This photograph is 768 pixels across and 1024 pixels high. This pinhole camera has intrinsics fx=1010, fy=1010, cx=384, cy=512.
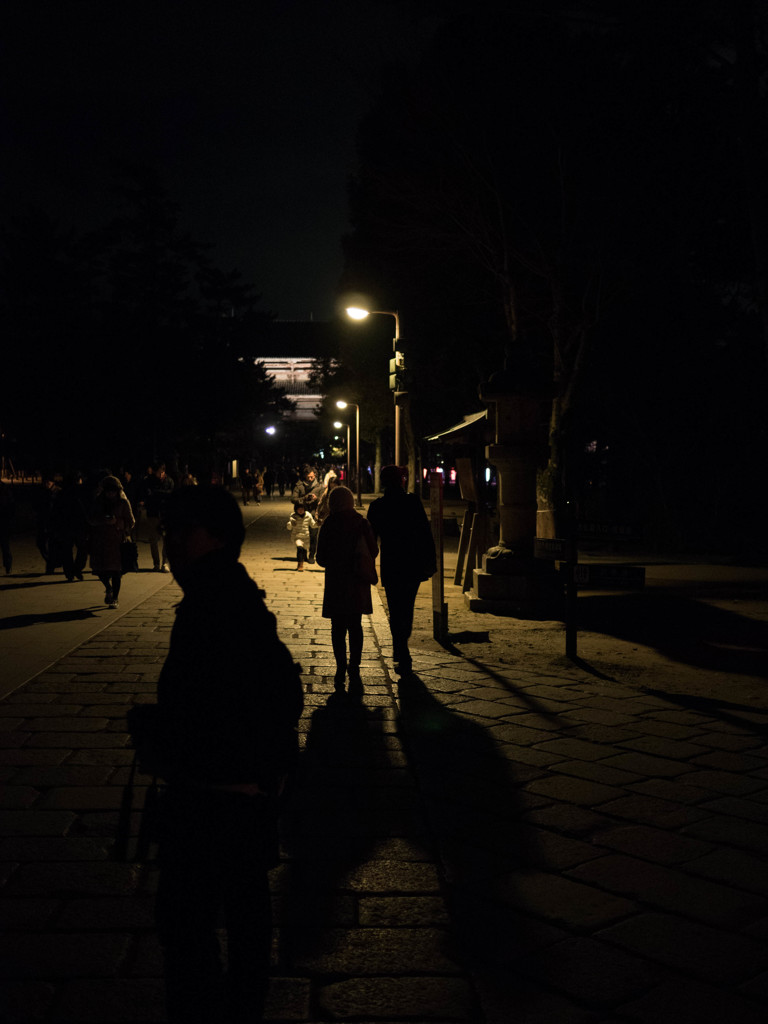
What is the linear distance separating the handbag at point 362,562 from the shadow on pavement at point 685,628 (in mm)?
3188

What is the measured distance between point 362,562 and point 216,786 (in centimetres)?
526

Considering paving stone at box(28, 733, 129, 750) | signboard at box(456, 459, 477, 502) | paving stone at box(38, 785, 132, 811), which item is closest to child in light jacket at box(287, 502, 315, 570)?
signboard at box(456, 459, 477, 502)

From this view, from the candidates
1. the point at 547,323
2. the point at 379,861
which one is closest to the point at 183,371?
the point at 547,323

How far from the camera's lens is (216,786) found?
261 cm

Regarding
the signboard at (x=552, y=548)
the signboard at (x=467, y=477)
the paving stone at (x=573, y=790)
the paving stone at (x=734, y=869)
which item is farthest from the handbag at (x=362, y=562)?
the signboard at (x=467, y=477)

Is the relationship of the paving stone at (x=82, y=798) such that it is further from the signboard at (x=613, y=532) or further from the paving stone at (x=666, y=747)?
the signboard at (x=613, y=532)

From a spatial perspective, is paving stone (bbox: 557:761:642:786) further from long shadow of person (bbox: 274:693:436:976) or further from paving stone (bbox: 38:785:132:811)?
paving stone (bbox: 38:785:132:811)

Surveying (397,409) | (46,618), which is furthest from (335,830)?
(397,409)

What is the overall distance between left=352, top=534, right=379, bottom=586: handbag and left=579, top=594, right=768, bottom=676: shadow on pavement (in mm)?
3188

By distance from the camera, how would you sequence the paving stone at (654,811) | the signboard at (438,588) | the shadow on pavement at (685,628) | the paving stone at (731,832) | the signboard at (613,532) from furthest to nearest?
the signboard at (438,588), the shadow on pavement at (685,628), the signboard at (613,532), the paving stone at (654,811), the paving stone at (731,832)

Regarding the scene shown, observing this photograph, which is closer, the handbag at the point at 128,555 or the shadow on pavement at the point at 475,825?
the shadow on pavement at the point at 475,825

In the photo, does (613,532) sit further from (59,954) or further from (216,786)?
(216,786)

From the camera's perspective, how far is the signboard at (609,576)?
883 cm

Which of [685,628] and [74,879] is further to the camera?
[685,628]
